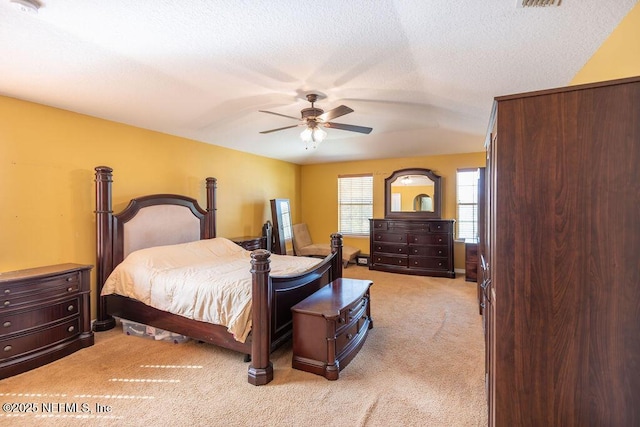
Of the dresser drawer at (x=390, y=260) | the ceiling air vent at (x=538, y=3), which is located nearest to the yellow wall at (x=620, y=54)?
the ceiling air vent at (x=538, y=3)

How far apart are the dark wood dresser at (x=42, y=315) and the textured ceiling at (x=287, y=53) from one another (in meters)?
1.70

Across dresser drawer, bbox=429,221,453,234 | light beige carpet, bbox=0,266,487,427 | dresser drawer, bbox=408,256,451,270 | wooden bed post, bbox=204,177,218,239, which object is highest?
wooden bed post, bbox=204,177,218,239

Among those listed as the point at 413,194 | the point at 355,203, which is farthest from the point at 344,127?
the point at 355,203

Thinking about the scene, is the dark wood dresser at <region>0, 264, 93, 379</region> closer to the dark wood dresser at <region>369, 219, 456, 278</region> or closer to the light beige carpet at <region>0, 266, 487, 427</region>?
the light beige carpet at <region>0, 266, 487, 427</region>

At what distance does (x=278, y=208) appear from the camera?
6074 millimetres

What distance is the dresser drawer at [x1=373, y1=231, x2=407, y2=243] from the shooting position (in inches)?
234

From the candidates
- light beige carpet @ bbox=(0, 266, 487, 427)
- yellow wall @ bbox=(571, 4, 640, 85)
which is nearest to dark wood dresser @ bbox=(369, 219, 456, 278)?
light beige carpet @ bbox=(0, 266, 487, 427)

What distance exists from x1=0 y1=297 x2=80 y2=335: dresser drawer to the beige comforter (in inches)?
17.6

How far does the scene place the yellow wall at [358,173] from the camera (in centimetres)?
592

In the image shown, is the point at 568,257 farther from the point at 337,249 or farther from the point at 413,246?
the point at 413,246

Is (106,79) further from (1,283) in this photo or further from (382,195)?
(382,195)

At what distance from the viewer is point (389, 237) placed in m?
6.08

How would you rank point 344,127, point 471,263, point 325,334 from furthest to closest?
point 471,263 → point 344,127 → point 325,334

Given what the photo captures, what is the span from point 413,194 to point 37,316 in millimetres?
5861
